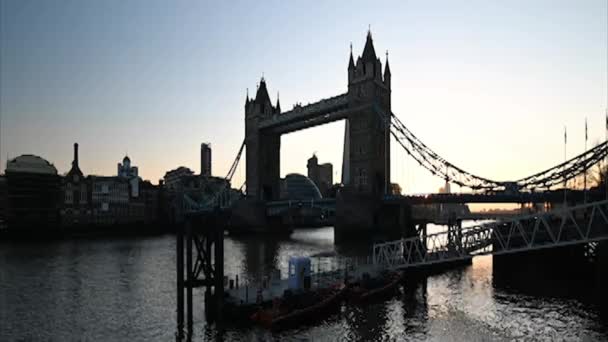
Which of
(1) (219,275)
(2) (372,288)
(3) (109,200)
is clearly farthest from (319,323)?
(3) (109,200)

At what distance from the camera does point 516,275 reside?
52312 mm

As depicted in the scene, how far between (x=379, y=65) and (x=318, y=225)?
304 ft

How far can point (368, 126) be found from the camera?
322 ft

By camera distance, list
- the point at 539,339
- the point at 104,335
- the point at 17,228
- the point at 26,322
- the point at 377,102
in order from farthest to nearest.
A: the point at 17,228
the point at 377,102
the point at 26,322
the point at 104,335
the point at 539,339

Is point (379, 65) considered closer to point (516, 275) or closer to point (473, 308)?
point (516, 275)

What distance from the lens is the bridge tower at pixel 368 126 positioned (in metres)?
97.4

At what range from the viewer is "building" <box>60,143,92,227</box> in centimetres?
13788

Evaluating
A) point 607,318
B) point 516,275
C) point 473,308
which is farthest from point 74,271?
point 607,318

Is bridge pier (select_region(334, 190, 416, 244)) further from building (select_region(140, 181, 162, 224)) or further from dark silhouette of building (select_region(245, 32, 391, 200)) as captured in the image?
building (select_region(140, 181, 162, 224))

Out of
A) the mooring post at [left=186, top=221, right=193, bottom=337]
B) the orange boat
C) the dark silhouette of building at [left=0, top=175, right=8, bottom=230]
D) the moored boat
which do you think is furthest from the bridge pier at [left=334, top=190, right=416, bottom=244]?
the dark silhouette of building at [left=0, top=175, right=8, bottom=230]

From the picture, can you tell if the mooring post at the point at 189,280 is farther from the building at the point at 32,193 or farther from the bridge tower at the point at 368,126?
the building at the point at 32,193

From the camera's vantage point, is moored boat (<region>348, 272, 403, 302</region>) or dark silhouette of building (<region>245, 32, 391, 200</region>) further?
dark silhouette of building (<region>245, 32, 391, 200</region>)

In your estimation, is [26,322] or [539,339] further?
[26,322]

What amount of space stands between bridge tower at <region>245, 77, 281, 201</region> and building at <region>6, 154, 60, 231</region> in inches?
2217
